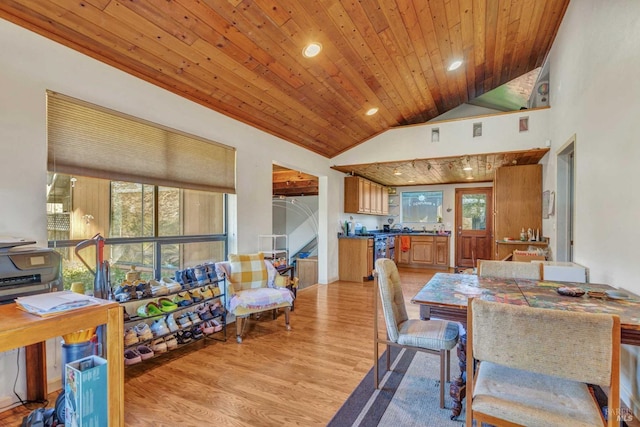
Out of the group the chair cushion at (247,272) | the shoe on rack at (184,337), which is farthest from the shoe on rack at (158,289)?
the chair cushion at (247,272)

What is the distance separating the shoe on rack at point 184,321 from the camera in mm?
2785

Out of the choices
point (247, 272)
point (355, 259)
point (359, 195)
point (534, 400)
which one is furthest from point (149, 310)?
point (359, 195)

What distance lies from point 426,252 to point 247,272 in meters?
5.53

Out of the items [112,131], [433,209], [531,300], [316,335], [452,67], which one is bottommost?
[316,335]

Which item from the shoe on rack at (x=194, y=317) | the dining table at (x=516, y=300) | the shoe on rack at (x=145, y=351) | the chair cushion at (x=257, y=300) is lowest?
the shoe on rack at (x=145, y=351)

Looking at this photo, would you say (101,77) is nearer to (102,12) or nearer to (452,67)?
(102,12)

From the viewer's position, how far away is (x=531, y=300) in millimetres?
1827

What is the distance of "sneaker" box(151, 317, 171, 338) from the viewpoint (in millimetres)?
2584

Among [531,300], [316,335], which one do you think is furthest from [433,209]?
[531,300]

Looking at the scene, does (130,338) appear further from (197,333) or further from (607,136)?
(607,136)

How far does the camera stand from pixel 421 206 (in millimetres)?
8352

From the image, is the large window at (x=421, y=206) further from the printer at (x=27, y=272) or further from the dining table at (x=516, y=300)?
the printer at (x=27, y=272)

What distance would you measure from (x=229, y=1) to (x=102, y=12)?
0.81m

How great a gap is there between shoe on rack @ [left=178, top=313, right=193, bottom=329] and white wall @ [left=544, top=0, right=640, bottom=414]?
10.6 ft
